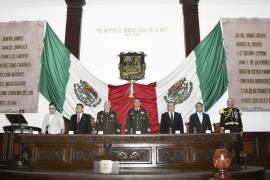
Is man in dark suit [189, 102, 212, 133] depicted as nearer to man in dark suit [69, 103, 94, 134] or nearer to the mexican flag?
the mexican flag

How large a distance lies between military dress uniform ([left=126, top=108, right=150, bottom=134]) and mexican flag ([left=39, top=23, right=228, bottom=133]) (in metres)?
1.15

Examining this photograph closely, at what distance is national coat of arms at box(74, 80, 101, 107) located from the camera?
6.67m

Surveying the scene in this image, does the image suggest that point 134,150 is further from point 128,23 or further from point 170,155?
point 128,23

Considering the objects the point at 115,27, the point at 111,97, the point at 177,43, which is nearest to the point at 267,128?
the point at 177,43

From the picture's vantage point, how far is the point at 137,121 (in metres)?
5.42

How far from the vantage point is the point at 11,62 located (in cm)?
738

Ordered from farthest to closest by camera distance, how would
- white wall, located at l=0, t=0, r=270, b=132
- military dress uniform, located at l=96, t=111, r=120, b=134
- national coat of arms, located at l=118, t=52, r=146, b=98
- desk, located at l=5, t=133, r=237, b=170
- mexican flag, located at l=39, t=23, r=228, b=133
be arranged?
white wall, located at l=0, t=0, r=270, b=132 < national coat of arms, located at l=118, t=52, r=146, b=98 < mexican flag, located at l=39, t=23, r=228, b=133 < military dress uniform, located at l=96, t=111, r=120, b=134 < desk, located at l=5, t=133, r=237, b=170

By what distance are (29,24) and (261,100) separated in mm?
6254

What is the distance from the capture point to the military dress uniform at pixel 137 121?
5.39 m

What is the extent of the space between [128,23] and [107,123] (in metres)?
3.19

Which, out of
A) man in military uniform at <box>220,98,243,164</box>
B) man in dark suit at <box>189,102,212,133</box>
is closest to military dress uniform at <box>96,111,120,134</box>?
man in dark suit at <box>189,102,212,133</box>

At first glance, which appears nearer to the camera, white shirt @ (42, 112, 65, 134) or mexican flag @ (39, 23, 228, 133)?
white shirt @ (42, 112, 65, 134)

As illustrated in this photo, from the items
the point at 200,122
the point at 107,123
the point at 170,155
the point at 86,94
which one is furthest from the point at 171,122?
the point at 86,94

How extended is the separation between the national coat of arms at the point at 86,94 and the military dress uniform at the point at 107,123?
1.30 m
